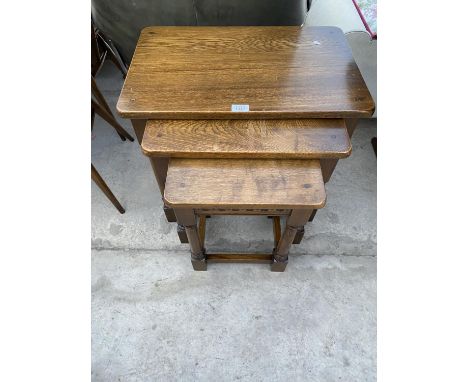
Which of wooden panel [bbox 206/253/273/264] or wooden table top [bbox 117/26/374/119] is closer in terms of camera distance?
wooden table top [bbox 117/26/374/119]

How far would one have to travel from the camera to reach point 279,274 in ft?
5.20

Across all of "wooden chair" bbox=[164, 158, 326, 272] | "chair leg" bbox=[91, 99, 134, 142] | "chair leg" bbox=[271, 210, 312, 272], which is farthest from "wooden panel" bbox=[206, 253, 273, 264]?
"chair leg" bbox=[91, 99, 134, 142]

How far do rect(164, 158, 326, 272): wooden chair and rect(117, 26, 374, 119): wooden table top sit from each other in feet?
0.63

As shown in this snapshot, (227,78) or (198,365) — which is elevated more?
(227,78)

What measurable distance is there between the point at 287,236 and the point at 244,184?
375 millimetres

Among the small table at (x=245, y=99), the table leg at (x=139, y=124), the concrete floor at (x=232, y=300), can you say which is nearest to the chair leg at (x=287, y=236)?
the concrete floor at (x=232, y=300)

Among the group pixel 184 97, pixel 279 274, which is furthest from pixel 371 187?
pixel 184 97

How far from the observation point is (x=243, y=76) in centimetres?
122

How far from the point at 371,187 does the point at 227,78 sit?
1.20 m

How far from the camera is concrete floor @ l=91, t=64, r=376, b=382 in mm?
1368

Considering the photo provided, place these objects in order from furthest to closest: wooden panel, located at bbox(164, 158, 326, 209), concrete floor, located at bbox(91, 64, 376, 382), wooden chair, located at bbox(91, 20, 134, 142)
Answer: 1. wooden chair, located at bbox(91, 20, 134, 142)
2. concrete floor, located at bbox(91, 64, 376, 382)
3. wooden panel, located at bbox(164, 158, 326, 209)

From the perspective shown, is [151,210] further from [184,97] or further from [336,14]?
[336,14]

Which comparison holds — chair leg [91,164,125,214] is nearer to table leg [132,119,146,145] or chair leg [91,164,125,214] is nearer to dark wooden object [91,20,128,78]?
table leg [132,119,146,145]

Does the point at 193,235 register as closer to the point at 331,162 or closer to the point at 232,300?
the point at 232,300
